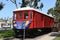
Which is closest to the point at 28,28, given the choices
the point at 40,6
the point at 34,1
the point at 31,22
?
the point at 31,22

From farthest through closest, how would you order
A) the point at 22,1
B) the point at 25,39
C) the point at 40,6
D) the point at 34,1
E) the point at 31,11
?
the point at 40,6
the point at 34,1
the point at 22,1
the point at 31,11
the point at 25,39

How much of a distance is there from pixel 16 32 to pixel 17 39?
224cm

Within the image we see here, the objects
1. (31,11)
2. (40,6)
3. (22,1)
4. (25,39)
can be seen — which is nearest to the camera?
(25,39)

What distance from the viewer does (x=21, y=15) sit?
2234 centimetres

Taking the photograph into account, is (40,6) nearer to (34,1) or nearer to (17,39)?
(34,1)

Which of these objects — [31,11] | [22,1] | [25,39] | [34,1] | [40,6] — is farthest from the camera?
[40,6]

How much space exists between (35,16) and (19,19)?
1.78 metres

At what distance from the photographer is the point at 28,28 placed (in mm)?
21281

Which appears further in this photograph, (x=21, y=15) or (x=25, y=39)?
(x=21, y=15)

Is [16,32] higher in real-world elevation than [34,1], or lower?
lower

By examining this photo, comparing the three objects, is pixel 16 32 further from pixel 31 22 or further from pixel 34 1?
pixel 34 1

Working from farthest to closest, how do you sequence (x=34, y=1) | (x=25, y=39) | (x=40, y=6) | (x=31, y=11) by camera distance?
(x=40, y=6), (x=34, y=1), (x=31, y=11), (x=25, y=39)

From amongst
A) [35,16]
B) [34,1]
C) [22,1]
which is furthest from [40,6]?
[35,16]

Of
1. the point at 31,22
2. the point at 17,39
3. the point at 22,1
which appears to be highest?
the point at 22,1
